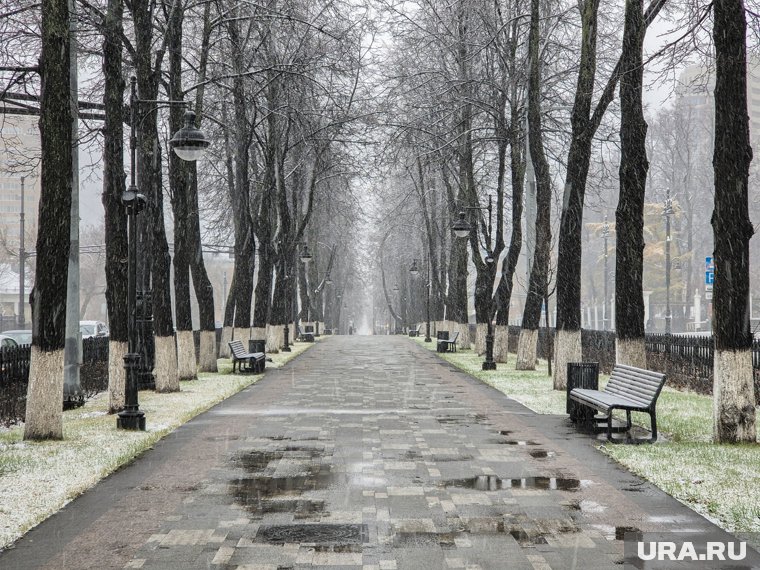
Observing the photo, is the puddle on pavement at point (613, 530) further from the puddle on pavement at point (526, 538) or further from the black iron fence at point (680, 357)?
the black iron fence at point (680, 357)

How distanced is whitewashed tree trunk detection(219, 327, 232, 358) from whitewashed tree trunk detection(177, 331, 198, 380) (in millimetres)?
10893

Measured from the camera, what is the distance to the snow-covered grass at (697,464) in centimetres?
744

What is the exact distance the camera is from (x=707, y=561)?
5.94m

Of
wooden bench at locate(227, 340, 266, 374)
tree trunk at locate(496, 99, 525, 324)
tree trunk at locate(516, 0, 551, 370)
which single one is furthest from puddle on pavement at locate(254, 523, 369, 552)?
tree trunk at locate(496, 99, 525, 324)

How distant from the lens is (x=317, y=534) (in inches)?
261

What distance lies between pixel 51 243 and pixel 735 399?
8798 mm

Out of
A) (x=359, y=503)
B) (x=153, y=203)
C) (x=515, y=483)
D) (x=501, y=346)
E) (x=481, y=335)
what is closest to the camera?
(x=359, y=503)

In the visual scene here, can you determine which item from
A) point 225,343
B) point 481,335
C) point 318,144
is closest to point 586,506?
point 225,343

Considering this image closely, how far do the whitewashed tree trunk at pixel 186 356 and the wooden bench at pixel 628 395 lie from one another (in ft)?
35.0

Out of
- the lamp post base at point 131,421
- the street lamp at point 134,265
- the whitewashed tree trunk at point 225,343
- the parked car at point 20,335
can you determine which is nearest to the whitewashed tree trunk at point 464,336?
the whitewashed tree trunk at point 225,343

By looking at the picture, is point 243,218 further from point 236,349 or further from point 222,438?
point 222,438

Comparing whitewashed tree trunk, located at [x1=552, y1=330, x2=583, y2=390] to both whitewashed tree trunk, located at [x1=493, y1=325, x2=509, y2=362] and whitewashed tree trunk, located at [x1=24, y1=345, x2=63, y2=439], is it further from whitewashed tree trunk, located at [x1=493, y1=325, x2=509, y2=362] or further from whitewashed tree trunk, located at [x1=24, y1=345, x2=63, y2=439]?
whitewashed tree trunk, located at [x1=24, y1=345, x2=63, y2=439]

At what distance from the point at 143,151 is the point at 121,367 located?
529 cm

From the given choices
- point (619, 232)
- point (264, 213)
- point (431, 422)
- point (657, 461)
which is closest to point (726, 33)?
point (619, 232)
